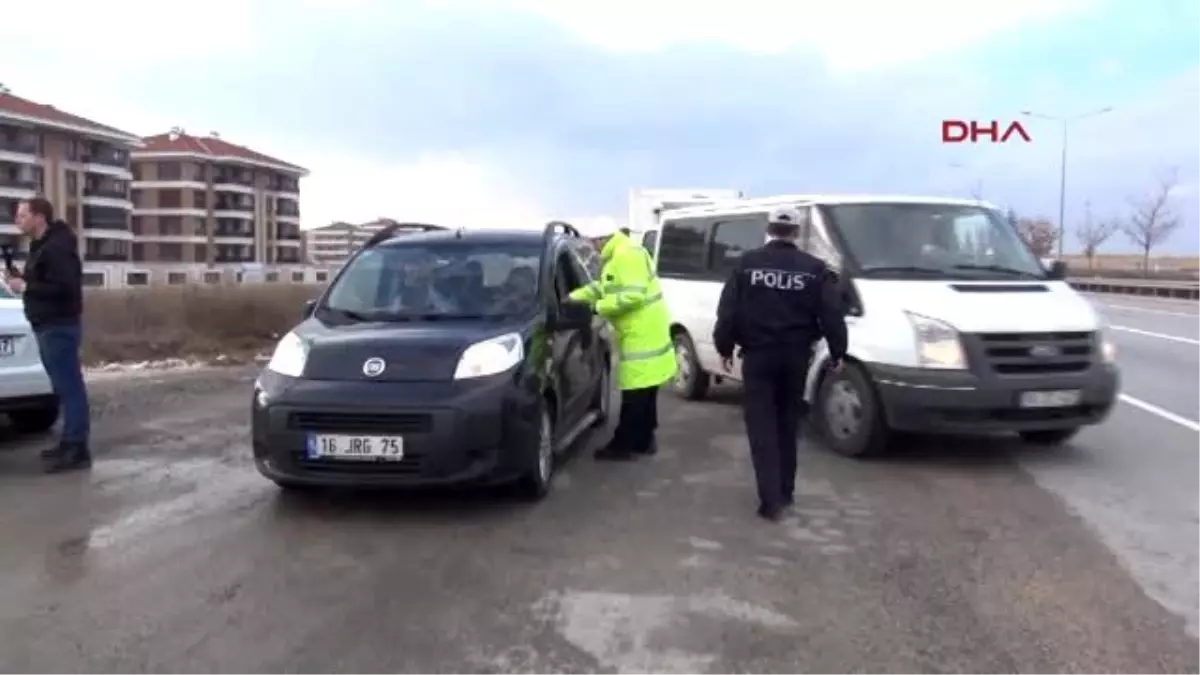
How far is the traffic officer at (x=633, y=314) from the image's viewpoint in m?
7.54

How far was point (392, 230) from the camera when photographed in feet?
27.3

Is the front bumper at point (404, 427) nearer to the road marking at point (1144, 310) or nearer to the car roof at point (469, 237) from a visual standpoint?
the car roof at point (469, 237)

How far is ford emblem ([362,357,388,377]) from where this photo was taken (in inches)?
245

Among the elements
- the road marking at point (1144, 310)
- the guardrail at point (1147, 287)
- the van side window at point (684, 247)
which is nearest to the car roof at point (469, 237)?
the van side window at point (684, 247)

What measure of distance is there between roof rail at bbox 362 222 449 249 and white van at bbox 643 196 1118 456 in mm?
2964

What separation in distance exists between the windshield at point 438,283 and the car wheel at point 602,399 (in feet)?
5.43

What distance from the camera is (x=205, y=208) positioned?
95.9 metres

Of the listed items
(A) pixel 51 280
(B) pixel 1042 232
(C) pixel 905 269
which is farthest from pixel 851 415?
(B) pixel 1042 232

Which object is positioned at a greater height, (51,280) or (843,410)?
(51,280)

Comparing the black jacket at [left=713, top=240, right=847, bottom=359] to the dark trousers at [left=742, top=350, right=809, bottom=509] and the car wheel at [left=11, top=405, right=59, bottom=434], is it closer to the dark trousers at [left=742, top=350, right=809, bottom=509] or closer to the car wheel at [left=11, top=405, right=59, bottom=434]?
the dark trousers at [left=742, top=350, right=809, bottom=509]

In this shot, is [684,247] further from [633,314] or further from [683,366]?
[633,314]

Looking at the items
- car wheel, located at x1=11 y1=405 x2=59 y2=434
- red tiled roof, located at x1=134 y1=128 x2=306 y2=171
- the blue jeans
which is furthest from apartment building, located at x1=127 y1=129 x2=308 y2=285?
the blue jeans

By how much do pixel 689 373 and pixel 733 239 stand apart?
1.63 m

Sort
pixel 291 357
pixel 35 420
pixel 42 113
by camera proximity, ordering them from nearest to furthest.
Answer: pixel 291 357
pixel 35 420
pixel 42 113
